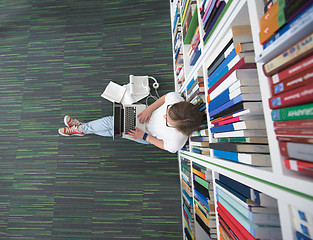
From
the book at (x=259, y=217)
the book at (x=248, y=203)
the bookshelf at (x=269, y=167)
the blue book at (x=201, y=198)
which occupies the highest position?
the bookshelf at (x=269, y=167)

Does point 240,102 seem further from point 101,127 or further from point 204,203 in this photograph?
point 101,127

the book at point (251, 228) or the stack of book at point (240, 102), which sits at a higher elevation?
the stack of book at point (240, 102)

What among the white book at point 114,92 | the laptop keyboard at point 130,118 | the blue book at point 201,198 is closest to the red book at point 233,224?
the blue book at point 201,198

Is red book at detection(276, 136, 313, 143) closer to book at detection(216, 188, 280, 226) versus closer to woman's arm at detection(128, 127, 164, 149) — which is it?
book at detection(216, 188, 280, 226)

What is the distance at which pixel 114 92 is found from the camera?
2174 mm

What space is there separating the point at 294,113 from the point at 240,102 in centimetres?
25

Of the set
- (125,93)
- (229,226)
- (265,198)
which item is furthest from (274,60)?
(125,93)

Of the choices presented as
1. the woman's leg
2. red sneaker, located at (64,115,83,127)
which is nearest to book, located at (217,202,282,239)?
the woman's leg

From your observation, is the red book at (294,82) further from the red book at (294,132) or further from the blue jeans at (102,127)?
the blue jeans at (102,127)

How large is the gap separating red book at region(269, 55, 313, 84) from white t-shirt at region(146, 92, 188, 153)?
0.91 metres

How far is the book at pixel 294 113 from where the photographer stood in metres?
0.43

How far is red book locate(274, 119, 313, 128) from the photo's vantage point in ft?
1.40

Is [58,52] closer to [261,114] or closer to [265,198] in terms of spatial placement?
[261,114]

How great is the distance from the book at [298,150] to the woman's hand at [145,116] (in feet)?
4.15
